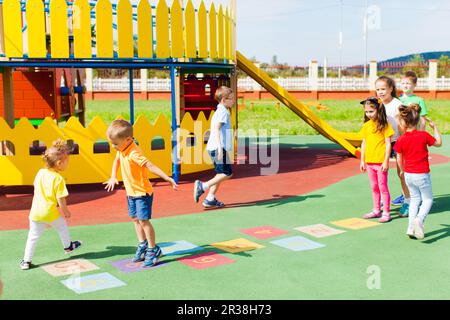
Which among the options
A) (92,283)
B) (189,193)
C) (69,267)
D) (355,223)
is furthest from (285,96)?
(92,283)

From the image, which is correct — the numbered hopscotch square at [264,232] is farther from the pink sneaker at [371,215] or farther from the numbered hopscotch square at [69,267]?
the numbered hopscotch square at [69,267]

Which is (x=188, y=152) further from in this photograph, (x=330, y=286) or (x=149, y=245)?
(x=330, y=286)

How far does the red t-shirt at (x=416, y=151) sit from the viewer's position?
19.6ft

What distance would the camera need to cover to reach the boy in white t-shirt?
7.36 meters

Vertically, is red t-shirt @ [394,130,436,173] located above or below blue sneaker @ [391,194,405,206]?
above

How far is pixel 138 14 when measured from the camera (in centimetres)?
912

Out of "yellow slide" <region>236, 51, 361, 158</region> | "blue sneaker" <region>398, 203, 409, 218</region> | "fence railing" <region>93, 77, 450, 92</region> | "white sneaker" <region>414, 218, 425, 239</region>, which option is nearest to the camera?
"white sneaker" <region>414, 218, 425, 239</region>

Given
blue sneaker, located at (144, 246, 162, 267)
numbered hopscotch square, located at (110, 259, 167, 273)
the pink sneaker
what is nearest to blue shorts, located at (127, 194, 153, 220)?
blue sneaker, located at (144, 246, 162, 267)

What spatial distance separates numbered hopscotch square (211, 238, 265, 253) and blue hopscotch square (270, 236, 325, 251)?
26cm

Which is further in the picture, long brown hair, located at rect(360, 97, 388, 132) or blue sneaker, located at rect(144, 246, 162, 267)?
long brown hair, located at rect(360, 97, 388, 132)

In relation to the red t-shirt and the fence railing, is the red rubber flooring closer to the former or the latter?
the red t-shirt

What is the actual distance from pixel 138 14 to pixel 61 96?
416cm

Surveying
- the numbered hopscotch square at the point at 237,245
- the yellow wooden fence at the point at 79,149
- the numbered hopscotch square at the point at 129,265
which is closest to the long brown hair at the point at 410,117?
the numbered hopscotch square at the point at 237,245
